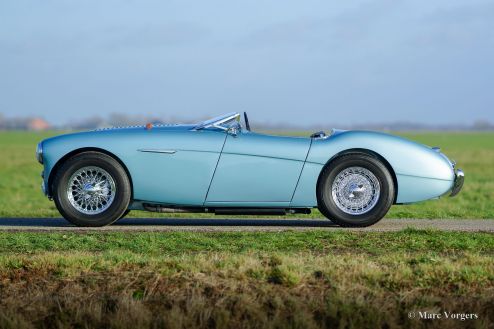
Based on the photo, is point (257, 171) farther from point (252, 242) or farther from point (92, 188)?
point (92, 188)

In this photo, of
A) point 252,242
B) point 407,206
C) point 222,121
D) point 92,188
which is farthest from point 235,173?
point 407,206

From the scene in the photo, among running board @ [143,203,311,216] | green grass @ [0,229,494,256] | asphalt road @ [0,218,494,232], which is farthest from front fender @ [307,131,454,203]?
green grass @ [0,229,494,256]

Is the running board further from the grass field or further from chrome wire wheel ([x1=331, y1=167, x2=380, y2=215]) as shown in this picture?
the grass field

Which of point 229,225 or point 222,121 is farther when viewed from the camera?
point 229,225

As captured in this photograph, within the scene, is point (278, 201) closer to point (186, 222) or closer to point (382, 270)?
point (186, 222)

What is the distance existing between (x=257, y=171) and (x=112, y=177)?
163 cm

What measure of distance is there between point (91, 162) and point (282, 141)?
2159 millimetres

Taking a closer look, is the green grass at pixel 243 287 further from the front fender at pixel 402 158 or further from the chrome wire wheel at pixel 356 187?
the front fender at pixel 402 158

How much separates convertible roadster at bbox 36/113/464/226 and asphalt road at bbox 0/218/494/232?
0.22 m

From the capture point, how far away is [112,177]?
1062cm

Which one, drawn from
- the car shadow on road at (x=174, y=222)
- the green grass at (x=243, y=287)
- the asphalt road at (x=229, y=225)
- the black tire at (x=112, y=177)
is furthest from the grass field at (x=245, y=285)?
the car shadow on road at (x=174, y=222)

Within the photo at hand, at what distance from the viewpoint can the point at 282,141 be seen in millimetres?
10648

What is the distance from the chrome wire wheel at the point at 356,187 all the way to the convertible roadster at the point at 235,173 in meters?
0.01

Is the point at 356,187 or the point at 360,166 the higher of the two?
the point at 360,166
